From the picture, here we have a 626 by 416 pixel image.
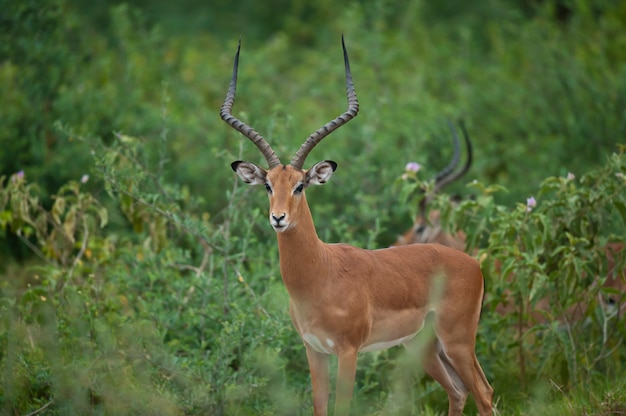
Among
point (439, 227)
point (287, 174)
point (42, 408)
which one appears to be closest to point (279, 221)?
point (287, 174)

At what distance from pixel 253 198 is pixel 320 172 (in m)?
2.30

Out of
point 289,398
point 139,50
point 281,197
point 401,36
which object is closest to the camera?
point 281,197

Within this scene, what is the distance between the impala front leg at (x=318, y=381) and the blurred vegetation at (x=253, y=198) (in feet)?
0.66

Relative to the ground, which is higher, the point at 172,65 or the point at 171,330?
the point at 172,65

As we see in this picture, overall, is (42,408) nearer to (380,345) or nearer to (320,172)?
(380,345)

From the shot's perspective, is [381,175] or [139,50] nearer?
[381,175]

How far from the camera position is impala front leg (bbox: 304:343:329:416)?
567 cm

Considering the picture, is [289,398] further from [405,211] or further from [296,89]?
[296,89]

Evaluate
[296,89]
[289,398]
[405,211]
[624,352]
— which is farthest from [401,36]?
[289,398]

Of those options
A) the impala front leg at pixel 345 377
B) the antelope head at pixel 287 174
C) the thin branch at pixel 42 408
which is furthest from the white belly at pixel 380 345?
the thin branch at pixel 42 408

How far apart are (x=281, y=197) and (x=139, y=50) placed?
823 centimetres

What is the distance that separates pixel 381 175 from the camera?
367 inches

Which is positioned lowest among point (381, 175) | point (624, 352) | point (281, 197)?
point (624, 352)

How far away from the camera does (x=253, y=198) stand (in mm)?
7887
